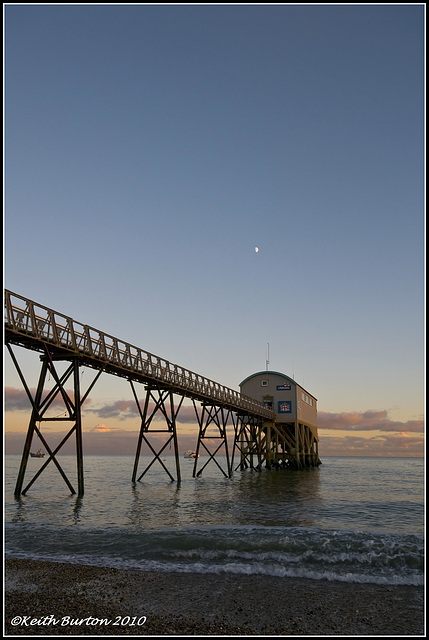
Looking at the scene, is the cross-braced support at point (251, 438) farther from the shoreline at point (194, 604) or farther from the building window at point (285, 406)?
the shoreline at point (194, 604)

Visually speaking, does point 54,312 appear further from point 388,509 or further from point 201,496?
point 388,509

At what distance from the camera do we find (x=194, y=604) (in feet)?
29.0

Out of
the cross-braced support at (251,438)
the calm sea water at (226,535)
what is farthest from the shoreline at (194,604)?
the cross-braced support at (251,438)

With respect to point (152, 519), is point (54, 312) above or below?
above

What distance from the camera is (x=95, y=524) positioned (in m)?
16.6

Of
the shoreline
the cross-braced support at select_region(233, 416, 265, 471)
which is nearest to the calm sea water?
the shoreline

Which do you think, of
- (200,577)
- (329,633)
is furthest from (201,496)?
(329,633)

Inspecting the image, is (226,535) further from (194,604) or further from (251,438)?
(251,438)

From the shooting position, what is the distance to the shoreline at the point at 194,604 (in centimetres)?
771

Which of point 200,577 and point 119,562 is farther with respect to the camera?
point 119,562

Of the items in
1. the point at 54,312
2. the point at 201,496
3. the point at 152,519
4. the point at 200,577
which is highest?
the point at 54,312

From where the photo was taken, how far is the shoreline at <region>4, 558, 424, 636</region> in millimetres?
7707

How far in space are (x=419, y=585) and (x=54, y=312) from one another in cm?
1691

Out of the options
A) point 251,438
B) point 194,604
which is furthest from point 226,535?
point 251,438
